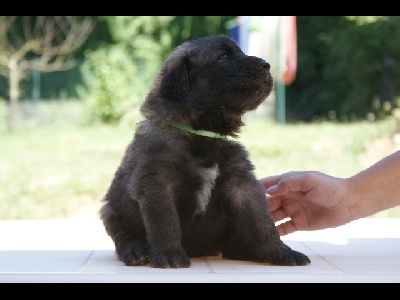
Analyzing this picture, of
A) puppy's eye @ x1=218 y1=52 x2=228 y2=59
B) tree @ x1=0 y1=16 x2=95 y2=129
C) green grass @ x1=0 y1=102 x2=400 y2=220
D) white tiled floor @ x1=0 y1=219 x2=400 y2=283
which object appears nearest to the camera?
white tiled floor @ x1=0 y1=219 x2=400 y2=283

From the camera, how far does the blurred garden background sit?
1107 centimetres

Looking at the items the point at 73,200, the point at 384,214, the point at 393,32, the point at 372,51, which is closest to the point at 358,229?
the point at 384,214

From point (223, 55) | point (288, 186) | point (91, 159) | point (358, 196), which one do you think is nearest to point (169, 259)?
point (223, 55)

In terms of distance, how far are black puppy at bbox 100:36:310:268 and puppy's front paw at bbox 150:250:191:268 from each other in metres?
0.04

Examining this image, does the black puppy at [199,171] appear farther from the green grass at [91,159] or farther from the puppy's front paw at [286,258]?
the green grass at [91,159]

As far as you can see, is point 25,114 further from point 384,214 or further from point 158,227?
point 158,227

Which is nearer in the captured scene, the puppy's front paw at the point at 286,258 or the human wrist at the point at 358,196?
the puppy's front paw at the point at 286,258

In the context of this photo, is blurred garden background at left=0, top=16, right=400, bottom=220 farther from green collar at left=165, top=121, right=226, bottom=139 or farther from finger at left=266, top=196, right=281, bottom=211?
green collar at left=165, top=121, right=226, bottom=139

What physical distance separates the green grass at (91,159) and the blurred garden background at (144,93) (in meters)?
0.03

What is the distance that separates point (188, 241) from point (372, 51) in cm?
1914

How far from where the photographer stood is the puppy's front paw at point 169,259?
2533 mm

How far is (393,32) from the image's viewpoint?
18.8 metres

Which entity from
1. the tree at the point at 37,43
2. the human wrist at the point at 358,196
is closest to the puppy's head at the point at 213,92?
the human wrist at the point at 358,196

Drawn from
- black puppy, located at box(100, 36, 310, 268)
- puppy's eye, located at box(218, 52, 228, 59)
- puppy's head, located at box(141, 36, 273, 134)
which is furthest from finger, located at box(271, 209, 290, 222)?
puppy's eye, located at box(218, 52, 228, 59)
